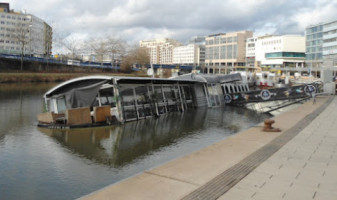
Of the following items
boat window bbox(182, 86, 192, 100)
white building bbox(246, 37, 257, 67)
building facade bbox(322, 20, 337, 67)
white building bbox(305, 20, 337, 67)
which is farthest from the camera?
white building bbox(246, 37, 257, 67)

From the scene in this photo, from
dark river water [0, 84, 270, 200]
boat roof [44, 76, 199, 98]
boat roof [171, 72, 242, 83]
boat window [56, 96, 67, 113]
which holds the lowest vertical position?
dark river water [0, 84, 270, 200]

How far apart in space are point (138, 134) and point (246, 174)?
897 cm

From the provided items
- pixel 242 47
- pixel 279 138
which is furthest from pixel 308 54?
pixel 279 138

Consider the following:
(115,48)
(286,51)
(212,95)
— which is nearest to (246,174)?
(212,95)

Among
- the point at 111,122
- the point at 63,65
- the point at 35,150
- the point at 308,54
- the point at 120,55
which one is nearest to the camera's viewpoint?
the point at 35,150

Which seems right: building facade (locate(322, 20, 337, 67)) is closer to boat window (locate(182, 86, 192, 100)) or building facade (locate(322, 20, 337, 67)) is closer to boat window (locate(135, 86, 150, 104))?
boat window (locate(182, 86, 192, 100))

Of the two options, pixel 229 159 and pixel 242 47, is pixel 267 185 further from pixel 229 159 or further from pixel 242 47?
pixel 242 47

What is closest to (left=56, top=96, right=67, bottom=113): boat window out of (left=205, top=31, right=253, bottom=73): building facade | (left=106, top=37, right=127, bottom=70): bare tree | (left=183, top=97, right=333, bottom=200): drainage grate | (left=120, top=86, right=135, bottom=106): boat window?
(left=120, top=86, right=135, bottom=106): boat window

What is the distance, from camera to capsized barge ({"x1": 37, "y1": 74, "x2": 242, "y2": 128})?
59.5 ft

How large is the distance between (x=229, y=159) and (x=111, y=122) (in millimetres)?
10151

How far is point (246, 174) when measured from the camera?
847 centimetres

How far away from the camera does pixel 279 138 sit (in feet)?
43.6

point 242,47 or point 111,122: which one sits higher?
point 242,47

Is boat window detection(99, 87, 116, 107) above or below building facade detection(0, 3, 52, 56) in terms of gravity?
below
